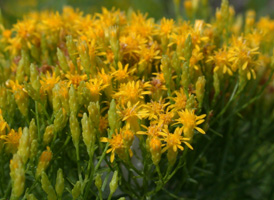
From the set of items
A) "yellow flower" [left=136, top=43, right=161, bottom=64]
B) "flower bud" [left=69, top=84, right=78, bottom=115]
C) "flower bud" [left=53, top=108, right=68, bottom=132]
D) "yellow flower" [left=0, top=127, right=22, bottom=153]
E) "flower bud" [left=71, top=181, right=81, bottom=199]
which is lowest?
"flower bud" [left=71, top=181, right=81, bottom=199]

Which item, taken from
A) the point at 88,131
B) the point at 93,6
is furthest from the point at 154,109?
the point at 93,6

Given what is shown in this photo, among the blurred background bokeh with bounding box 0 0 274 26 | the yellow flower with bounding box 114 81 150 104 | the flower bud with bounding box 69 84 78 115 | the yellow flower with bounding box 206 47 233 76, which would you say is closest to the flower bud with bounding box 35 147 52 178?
the flower bud with bounding box 69 84 78 115

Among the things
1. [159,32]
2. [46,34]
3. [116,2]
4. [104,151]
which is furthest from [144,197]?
[116,2]

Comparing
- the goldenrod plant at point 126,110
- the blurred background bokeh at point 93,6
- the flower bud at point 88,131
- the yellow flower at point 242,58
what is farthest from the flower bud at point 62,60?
the blurred background bokeh at point 93,6

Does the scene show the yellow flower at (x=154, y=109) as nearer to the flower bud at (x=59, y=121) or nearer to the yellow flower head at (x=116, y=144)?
the yellow flower head at (x=116, y=144)

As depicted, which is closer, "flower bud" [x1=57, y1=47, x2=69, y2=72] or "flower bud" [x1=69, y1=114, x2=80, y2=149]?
A: "flower bud" [x1=69, y1=114, x2=80, y2=149]

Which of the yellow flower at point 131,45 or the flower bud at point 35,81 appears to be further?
the yellow flower at point 131,45

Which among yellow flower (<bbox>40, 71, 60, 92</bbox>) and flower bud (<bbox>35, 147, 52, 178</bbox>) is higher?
yellow flower (<bbox>40, 71, 60, 92</bbox>)

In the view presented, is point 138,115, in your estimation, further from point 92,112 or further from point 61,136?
point 61,136

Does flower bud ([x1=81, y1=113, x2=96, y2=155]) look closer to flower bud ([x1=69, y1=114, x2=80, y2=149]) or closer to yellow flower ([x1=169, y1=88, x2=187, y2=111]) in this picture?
flower bud ([x1=69, y1=114, x2=80, y2=149])

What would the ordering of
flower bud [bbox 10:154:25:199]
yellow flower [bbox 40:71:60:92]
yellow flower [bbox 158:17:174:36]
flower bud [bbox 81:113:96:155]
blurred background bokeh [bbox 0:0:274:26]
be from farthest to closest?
blurred background bokeh [bbox 0:0:274:26], yellow flower [bbox 158:17:174:36], yellow flower [bbox 40:71:60:92], flower bud [bbox 81:113:96:155], flower bud [bbox 10:154:25:199]
